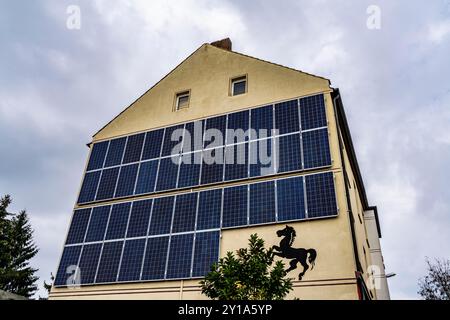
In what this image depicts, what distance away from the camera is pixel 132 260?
16.5 meters

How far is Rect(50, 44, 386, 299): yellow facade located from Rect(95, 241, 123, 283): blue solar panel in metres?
0.41

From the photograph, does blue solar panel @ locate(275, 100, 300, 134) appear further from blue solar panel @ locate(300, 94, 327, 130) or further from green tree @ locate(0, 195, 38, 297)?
green tree @ locate(0, 195, 38, 297)

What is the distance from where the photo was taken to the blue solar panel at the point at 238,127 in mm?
17828

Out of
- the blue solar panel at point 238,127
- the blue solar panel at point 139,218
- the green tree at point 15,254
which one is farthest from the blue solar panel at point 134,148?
the green tree at point 15,254

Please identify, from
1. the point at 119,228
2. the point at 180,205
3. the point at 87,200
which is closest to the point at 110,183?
the point at 87,200

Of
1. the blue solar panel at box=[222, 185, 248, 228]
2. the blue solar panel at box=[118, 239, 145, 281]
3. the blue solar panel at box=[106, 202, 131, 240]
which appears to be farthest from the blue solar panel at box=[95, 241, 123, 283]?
the blue solar panel at box=[222, 185, 248, 228]

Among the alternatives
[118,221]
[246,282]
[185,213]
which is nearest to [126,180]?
[118,221]

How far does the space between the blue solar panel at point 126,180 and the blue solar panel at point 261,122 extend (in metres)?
6.94

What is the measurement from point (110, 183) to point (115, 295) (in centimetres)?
636

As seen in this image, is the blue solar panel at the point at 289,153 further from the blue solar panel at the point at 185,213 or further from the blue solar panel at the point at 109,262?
the blue solar panel at the point at 109,262

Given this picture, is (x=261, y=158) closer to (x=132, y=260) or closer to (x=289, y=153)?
(x=289, y=153)

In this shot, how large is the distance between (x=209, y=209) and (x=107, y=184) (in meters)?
6.96
